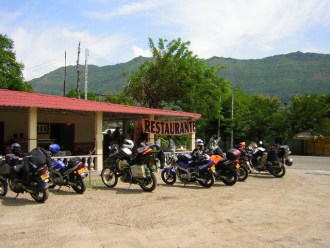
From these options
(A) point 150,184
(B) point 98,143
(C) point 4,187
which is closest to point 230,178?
(A) point 150,184

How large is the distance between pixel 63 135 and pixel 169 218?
1243 centimetres

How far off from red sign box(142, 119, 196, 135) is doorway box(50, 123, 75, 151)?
426cm

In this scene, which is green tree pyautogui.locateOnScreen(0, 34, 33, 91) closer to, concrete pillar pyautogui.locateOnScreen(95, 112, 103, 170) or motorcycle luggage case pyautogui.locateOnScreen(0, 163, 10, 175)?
concrete pillar pyautogui.locateOnScreen(95, 112, 103, 170)

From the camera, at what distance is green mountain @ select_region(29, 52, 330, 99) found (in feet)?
306

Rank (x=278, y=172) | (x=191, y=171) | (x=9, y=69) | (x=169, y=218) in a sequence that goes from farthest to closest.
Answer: (x=9, y=69)
(x=278, y=172)
(x=191, y=171)
(x=169, y=218)

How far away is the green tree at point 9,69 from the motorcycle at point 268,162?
77.7 ft

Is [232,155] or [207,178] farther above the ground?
[232,155]

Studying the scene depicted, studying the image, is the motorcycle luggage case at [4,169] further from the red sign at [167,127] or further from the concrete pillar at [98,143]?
the red sign at [167,127]

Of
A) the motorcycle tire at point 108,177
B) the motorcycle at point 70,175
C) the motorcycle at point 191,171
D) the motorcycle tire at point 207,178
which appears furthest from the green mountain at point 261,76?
the motorcycle at point 70,175

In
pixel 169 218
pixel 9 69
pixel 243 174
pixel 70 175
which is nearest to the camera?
pixel 169 218

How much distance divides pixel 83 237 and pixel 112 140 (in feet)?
47.4

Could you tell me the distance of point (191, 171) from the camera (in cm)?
1161

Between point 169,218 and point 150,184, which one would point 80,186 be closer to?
point 150,184

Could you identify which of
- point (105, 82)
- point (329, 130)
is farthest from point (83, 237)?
point (105, 82)
